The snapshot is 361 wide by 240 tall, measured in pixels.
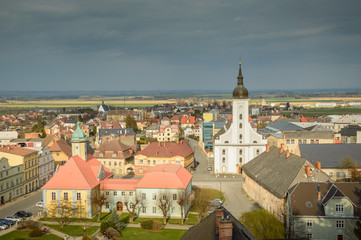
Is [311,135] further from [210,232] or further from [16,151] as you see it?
[210,232]

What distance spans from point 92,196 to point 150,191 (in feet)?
21.8

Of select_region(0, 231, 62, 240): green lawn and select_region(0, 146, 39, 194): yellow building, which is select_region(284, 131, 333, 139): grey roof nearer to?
select_region(0, 146, 39, 194): yellow building

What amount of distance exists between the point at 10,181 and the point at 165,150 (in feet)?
90.9

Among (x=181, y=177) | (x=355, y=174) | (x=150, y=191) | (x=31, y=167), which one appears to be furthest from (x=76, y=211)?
(x=355, y=174)

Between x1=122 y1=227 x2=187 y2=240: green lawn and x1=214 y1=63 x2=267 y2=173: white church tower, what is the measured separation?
3045 cm

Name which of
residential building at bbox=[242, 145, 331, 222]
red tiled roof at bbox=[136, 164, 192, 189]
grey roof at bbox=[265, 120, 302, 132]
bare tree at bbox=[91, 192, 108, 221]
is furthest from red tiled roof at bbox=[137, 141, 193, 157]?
grey roof at bbox=[265, 120, 302, 132]

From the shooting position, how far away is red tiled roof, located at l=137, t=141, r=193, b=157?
69.5 m

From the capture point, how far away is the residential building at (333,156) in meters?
55.3

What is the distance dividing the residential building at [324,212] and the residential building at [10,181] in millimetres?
35416

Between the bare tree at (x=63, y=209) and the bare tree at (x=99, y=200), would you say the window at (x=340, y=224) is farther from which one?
the bare tree at (x=63, y=209)

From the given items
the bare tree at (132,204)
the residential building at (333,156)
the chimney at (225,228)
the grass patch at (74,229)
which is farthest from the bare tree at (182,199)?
the residential building at (333,156)

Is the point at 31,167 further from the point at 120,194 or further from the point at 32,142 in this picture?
the point at 32,142

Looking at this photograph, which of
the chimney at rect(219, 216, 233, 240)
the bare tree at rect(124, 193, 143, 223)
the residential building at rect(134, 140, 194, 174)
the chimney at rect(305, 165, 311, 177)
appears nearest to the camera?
the chimney at rect(219, 216, 233, 240)

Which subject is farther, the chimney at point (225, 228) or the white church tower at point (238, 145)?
the white church tower at point (238, 145)
